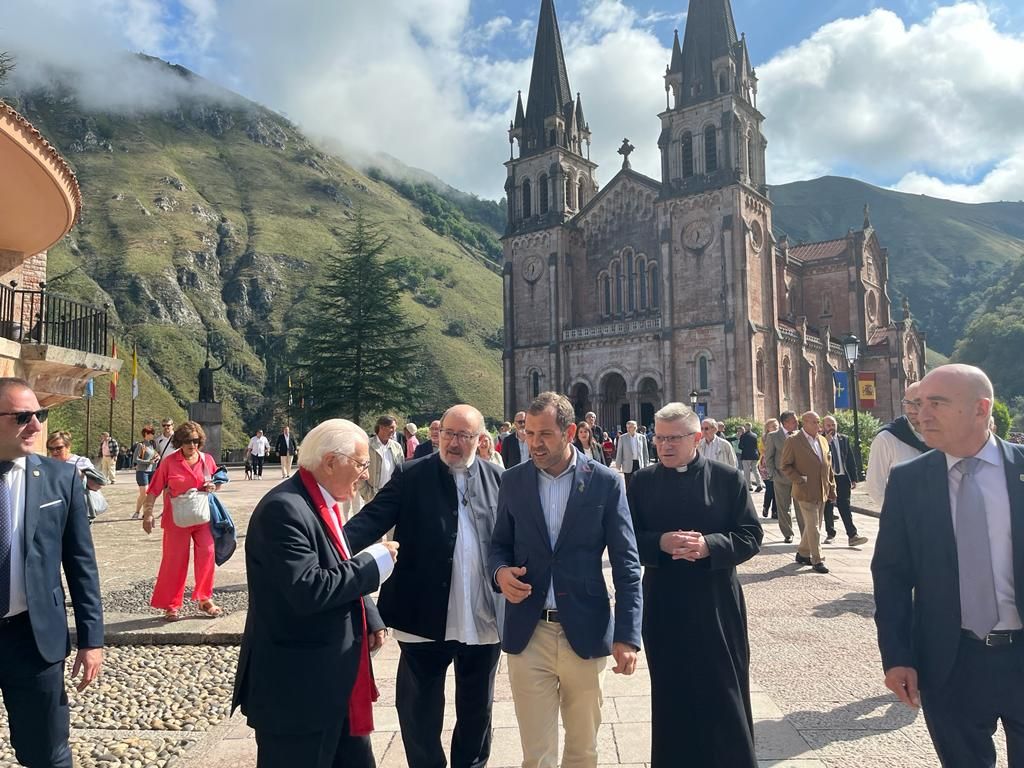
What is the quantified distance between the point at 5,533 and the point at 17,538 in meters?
0.05

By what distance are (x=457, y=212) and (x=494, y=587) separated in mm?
148779

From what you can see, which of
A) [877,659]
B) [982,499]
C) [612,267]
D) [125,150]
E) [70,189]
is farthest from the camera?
[125,150]

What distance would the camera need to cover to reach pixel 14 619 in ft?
9.43

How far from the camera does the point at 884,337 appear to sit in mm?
47594

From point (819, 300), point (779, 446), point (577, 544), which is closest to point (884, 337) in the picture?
point (819, 300)

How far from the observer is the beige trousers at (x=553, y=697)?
3.16 m

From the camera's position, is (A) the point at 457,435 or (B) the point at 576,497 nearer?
(B) the point at 576,497

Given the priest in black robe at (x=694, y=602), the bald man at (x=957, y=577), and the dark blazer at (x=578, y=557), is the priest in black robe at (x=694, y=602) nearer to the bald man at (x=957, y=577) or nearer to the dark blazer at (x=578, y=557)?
the dark blazer at (x=578, y=557)

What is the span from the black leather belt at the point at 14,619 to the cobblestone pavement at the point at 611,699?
1468 millimetres

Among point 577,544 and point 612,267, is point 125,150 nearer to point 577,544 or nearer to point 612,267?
point 612,267

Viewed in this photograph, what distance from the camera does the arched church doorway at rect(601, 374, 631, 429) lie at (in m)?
41.4

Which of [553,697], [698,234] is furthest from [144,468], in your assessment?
[698,234]

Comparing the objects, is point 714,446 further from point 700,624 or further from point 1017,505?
point 1017,505

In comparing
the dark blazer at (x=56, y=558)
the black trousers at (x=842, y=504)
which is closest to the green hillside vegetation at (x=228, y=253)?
the black trousers at (x=842, y=504)
